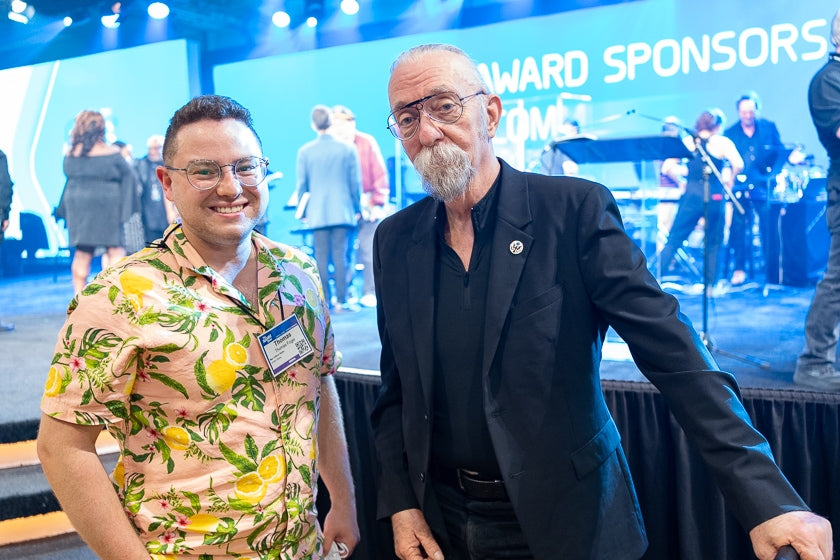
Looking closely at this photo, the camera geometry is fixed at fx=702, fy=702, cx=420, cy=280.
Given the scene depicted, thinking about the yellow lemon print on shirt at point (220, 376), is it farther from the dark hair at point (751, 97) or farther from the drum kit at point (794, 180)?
the dark hair at point (751, 97)

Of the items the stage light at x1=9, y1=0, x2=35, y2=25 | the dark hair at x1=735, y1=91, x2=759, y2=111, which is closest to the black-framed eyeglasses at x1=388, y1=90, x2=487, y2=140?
the dark hair at x1=735, y1=91, x2=759, y2=111

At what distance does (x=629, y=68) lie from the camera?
245 inches

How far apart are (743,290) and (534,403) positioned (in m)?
5.22

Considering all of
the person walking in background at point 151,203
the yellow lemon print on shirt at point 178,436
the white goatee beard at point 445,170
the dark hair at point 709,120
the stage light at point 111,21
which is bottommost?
the yellow lemon print on shirt at point 178,436

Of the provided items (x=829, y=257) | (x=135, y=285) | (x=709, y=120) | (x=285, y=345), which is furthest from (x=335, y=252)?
(x=135, y=285)

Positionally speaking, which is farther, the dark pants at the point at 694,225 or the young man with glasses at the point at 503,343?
the dark pants at the point at 694,225

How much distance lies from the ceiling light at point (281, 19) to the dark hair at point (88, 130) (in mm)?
2810

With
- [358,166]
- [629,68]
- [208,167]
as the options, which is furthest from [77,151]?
[208,167]

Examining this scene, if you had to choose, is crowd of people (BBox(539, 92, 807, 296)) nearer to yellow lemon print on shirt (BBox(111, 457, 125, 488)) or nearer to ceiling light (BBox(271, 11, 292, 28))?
ceiling light (BBox(271, 11, 292, 28))

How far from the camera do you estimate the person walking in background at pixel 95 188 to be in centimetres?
653

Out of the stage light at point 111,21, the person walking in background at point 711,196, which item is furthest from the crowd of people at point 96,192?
the person walking in background at point 711,196

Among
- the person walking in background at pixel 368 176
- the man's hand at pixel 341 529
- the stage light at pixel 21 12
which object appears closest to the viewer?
the man's hand at pixel 341 529

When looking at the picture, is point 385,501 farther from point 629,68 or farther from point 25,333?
point 25,333

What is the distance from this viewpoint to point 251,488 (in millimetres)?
1369
